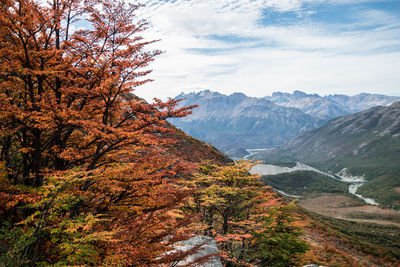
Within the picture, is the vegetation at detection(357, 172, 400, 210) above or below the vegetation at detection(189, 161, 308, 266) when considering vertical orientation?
below

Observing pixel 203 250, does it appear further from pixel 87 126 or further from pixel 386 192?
pixel 386 192

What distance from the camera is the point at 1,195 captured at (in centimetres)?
702

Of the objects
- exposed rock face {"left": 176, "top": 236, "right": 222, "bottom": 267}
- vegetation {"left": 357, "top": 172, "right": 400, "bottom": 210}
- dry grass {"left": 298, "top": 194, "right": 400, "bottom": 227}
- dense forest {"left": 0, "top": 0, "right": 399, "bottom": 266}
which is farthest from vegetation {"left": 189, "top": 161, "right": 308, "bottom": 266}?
vegetation {"left": 357, "top": 172, "right": 400, "bottom": 210}

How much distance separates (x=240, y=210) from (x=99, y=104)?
14.3m

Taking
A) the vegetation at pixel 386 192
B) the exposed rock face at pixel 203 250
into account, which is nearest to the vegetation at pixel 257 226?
the exposed rock face at pixel 203 250

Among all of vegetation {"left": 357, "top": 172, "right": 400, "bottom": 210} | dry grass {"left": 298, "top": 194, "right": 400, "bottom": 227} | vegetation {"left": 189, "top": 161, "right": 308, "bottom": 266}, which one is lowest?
vegetation {"left": 357, "top": 172, "right": 400, "bottom": 210}

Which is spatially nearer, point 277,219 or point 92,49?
point 92,49

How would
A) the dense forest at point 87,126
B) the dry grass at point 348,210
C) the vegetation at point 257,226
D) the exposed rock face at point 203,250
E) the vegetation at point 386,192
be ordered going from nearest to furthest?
the dense forest at point 87,126
the exposed rock face at point 203,250
the vegetation at point 257,226
the dry grass at point 348,210
the vegetation at point 386,192

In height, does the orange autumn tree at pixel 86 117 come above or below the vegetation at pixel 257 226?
→ above

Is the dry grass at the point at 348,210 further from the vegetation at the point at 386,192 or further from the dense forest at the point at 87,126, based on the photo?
the dense forest at the point at 87,126

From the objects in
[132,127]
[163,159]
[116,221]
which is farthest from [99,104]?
[116,221]

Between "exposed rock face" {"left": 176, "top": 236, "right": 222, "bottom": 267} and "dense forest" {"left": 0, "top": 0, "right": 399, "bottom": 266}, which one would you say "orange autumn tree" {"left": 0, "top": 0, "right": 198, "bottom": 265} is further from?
"exposed rock face" {"left": 176, "top": 236, "right": 222, "bottom": 267}

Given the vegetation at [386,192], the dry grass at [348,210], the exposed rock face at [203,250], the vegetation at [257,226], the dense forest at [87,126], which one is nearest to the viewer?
the dense forest at [87,126]

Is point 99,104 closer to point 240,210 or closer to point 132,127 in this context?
point 132,127
